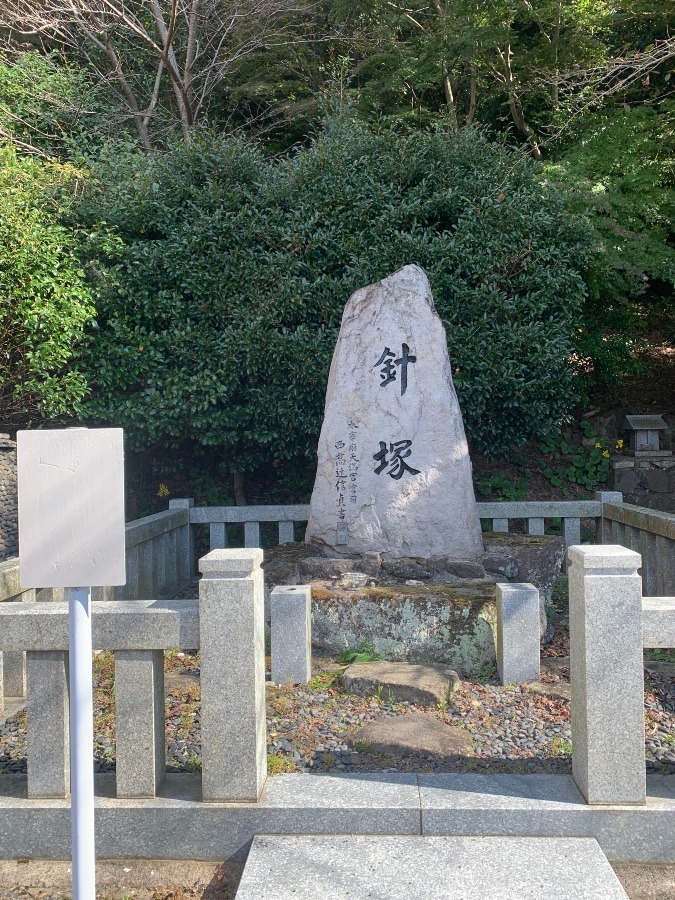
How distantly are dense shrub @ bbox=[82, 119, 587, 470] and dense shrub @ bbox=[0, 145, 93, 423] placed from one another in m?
0.36

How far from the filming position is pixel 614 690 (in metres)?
2.68

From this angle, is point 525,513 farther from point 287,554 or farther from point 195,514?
point 195,514

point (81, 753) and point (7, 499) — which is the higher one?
point (7, 499)

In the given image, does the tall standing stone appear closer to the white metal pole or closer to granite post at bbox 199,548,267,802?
granite post at bbox 199,548,267,802

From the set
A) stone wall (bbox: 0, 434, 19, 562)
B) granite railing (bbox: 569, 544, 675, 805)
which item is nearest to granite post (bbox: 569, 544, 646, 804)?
granite railing (bbox: 569, 544, 675, 805)

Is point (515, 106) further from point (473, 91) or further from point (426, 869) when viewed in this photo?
point (426, 869)

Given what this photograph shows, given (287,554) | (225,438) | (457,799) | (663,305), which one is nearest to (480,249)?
(225,438)

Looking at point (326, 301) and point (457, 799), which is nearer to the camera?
point (457, 799)

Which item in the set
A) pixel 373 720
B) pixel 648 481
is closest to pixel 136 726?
pixel 373 720

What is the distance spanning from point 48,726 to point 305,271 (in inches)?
252

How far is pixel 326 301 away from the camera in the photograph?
8203 millimetres

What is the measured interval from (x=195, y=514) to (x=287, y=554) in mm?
2028

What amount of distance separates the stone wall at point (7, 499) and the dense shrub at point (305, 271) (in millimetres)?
1259

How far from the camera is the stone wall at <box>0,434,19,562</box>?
7.20m
